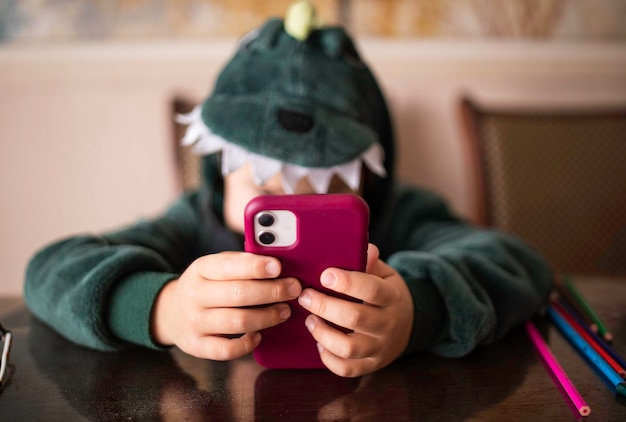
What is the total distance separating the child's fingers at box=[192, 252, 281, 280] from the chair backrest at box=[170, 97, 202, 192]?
23.6 inches

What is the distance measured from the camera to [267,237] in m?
0.36

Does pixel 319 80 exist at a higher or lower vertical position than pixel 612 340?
higher

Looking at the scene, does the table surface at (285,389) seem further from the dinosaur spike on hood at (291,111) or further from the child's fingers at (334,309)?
the dinosaur spike on hood at (291,111)

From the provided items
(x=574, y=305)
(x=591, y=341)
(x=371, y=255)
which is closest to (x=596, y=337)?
(x=591, y=341)

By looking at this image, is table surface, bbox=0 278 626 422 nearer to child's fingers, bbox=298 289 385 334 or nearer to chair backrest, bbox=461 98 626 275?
child's fingers, bbox=298 289 385 334

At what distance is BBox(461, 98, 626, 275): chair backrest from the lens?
942mm

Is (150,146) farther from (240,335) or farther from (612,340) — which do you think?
(612,340)

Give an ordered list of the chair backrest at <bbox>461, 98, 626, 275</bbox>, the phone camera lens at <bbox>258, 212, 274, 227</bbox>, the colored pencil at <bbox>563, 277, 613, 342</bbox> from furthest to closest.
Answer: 1. the chair backrest at <bbox>461, 98, 626, 275</bbox>
2. the colored pencil at <bbox>563, 277, 613, 342</bbox>
3. the phone camera lens at <bbox>258, 212, 274, 227</bbox>

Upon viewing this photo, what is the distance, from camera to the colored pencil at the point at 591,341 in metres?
0.41

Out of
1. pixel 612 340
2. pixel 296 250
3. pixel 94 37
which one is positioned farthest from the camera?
pixel 94 37

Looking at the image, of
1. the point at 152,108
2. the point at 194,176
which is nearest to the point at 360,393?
the point at 194,176

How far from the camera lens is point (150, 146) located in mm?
995

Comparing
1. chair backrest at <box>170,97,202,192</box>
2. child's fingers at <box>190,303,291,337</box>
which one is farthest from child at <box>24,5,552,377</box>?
chair backrest at <box>170,97,202,192</box>

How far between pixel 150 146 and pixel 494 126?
65 cm
